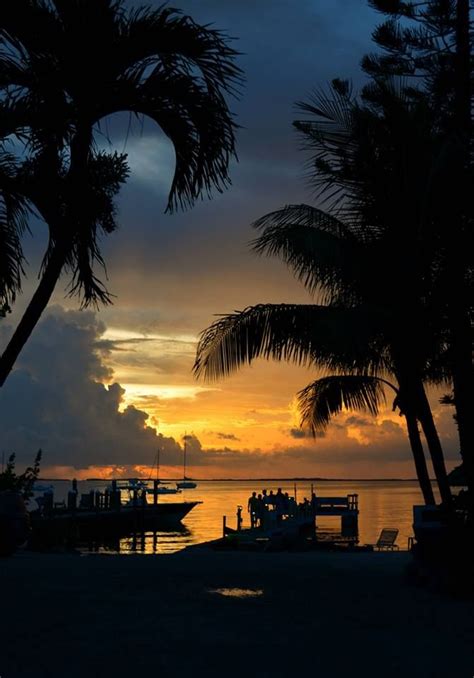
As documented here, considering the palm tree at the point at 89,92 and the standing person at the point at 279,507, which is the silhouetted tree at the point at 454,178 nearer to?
the palm tree at the point at 89,92

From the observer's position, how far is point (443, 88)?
17109 millimetres

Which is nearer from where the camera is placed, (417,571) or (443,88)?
(417,571)

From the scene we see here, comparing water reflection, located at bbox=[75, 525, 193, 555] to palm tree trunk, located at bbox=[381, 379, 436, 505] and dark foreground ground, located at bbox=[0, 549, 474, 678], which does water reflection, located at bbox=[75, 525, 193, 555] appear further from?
dark foreground ground, located at bbox=[0, 549, 474, 678]

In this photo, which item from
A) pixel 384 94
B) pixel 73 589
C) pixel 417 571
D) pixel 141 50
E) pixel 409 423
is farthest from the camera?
pixel 409 423

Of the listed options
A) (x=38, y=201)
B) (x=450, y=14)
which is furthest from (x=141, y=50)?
(x=450, y=14)

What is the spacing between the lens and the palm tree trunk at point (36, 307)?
834cm

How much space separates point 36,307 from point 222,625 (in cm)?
364

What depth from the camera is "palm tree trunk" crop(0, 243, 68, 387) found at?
8336 millimetres

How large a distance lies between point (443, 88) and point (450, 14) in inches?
56.3

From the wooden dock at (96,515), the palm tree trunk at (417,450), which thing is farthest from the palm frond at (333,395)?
the wooden dock at (96,515)

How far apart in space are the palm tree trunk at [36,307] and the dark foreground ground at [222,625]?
2.63 m

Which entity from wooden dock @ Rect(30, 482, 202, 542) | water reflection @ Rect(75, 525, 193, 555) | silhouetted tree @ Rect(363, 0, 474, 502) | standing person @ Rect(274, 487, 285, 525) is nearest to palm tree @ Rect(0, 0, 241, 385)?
silhouetted tree @ Rect(363, 0, 474, 502)

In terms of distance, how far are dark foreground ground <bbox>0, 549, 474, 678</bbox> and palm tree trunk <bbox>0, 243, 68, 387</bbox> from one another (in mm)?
2625

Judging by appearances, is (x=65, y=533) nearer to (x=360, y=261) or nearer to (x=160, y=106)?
(x=360, y=261)
